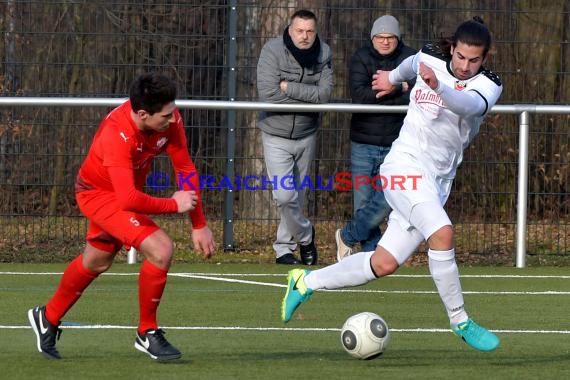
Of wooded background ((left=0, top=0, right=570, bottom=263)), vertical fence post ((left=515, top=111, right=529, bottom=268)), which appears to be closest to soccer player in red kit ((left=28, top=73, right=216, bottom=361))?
wooded background ((left=0, top=0, right=570, bottom=263))

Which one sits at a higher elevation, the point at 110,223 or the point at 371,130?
the point at 371,130

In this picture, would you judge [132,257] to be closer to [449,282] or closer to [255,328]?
[255,328]

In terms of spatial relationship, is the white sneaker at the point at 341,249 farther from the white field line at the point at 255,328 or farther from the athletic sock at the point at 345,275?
the athletic sock at the point at 345,275

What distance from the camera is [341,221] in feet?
43.4

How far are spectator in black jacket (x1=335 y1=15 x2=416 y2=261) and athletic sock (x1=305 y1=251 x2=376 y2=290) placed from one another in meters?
4.27

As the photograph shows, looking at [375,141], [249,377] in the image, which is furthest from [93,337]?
[375,141]

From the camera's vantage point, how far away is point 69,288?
7352 millimetres

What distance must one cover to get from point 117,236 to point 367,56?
211 inches

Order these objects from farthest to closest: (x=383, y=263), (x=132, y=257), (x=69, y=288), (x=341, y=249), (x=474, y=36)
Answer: (x=132, y=257) → (x=341, y=249) → (x=383, y=263) → (x=69, y=288) → (x=474, y=36)

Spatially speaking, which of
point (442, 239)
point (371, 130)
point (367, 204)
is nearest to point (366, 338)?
point (442, 239)

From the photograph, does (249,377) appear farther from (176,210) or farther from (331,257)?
(331,257)

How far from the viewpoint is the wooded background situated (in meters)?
13.1

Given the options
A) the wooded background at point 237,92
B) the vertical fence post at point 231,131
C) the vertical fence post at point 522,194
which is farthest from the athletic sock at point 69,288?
the vertical fence post at point 522,194

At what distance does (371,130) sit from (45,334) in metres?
5.43
